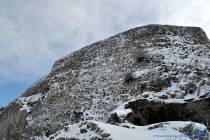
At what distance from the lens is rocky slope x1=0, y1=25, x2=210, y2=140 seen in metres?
20.5

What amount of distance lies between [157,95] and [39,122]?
34.7 ft

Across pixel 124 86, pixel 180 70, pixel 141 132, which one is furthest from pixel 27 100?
pixel 141 132

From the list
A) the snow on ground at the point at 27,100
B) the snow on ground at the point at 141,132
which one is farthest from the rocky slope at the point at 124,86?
the snow on ground at the point at 141,132

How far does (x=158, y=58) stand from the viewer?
2836 cm

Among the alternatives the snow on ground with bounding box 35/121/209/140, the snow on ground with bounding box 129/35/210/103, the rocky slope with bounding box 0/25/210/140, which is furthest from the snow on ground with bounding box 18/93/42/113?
the snow on ground with bounding box 35/121/209/140

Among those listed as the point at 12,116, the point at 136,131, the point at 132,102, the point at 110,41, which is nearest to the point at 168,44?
the point at 110,41

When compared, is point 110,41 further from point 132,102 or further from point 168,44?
point 132,102

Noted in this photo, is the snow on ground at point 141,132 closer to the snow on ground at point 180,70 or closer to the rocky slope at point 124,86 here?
the rocky slope at point 124,86

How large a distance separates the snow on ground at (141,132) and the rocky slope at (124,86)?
4.74 m

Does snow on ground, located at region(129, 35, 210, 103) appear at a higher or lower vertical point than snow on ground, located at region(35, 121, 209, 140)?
higher

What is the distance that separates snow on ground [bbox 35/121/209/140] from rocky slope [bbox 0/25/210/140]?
4745mm

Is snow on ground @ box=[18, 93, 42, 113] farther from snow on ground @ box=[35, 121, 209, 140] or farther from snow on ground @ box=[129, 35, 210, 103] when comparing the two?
snow on ground @ box=[35, 121, 209, 140]

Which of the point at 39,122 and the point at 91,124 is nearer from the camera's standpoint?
the point at 91,124

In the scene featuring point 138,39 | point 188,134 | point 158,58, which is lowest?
point 188,134
